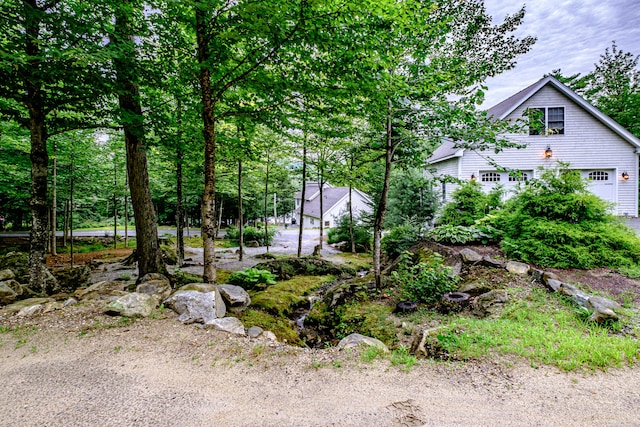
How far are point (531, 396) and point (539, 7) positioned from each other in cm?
1644

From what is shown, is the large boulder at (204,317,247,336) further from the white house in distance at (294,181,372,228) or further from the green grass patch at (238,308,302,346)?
the white house in distance at (294,181,372,228)

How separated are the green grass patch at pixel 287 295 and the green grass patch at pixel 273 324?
397 mm

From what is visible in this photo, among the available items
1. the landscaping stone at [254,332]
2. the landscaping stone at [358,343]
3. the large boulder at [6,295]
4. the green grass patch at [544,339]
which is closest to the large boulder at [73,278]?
the large boulder at [6,295]

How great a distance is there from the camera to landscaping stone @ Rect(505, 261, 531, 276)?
554 cm

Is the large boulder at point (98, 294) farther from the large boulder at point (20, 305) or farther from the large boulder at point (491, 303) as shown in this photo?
the large boulder at point (491, 303)

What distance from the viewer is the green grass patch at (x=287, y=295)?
5.62 meters

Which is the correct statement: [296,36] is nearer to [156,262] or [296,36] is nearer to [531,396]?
[531,396]

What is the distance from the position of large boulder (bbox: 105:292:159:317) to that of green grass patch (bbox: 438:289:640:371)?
4.23 meters

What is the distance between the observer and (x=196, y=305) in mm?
4180

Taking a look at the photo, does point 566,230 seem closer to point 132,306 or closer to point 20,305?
point 132,306

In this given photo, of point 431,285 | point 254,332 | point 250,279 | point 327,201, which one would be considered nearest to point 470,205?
point 431,285

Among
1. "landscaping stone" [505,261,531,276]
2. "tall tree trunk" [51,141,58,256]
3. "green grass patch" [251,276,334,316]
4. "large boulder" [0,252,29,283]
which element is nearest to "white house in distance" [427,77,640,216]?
"landscaping stone" [505,261,531,276]

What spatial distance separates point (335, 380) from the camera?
266 cm

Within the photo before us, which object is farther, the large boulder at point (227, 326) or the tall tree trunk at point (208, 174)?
the tall tree trunk at point (208, 174)
